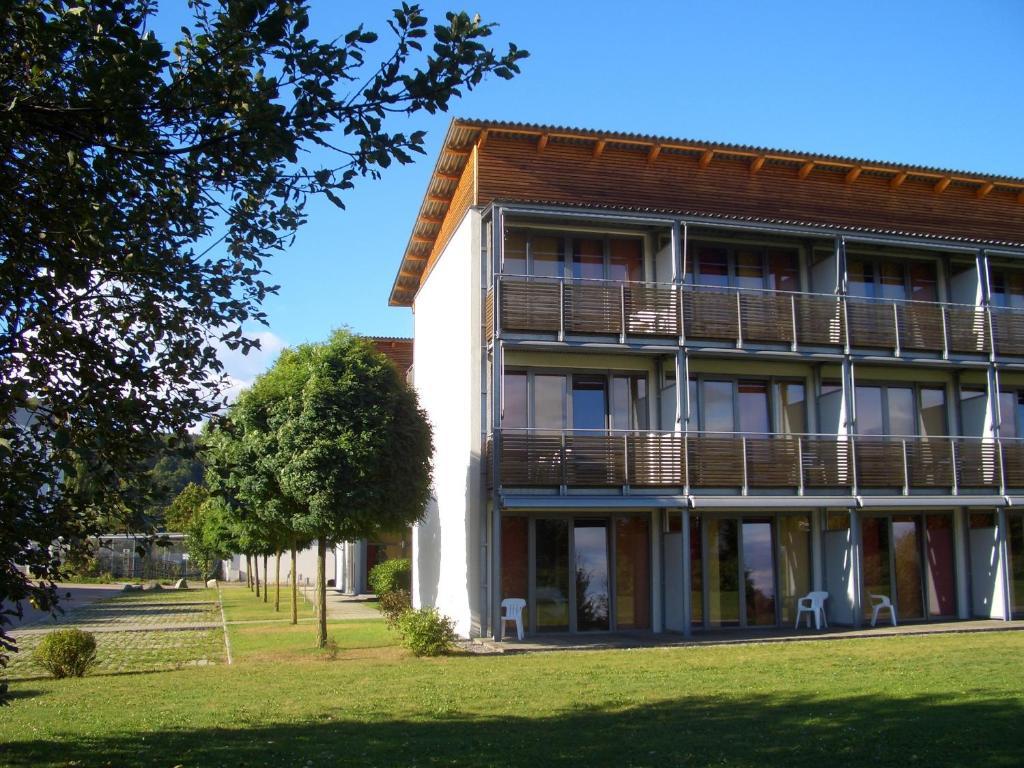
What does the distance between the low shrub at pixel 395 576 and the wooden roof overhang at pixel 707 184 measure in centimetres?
1118

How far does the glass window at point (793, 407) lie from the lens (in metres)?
22.6

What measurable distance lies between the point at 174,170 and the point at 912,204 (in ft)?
71.4

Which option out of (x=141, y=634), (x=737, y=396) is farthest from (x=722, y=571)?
(x=141, y=634)

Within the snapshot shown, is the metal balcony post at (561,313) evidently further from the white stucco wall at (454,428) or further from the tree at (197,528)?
the tree at (197,528)

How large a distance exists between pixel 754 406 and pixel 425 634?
9441 millimetres

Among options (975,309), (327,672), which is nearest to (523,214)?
(327,672)

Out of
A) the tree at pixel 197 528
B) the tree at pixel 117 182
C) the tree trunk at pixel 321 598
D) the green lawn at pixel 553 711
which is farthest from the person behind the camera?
the tree at pixel 197 528

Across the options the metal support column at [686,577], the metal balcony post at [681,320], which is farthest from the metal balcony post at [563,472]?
the metal balcony post at [681,320]

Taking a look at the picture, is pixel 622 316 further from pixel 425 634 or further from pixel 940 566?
pixel 940 566

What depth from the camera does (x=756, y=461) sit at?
2088 cm

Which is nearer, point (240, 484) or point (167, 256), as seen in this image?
point (167, 256)

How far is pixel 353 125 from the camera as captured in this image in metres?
6.25

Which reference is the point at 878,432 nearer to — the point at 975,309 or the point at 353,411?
the point at 975,309

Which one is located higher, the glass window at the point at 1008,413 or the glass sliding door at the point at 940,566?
the glass window at the point at 1008,413
